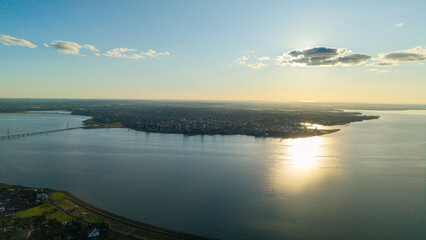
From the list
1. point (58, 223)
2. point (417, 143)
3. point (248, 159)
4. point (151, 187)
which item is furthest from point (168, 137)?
point (417, 143)

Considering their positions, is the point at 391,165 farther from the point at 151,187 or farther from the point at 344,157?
the point at 151,187

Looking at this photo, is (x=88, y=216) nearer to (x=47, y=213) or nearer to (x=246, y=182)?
(x=47, y=213)

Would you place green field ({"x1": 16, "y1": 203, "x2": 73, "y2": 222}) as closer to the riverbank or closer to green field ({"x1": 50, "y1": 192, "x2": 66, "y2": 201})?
the riverbank

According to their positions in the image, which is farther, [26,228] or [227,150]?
[227,150]

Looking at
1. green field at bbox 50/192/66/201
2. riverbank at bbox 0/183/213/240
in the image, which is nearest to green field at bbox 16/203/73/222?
riverbank at bbox 0/183/213/240

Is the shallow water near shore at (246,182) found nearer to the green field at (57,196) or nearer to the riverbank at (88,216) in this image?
the riverbank at (88,216)

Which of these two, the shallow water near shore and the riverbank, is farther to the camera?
the shallow water near shore

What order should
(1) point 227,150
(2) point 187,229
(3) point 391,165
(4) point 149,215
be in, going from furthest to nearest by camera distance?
(1) point 227,150 < (3) point 391,165 < (4) point 149,215 < (2) point 187,229

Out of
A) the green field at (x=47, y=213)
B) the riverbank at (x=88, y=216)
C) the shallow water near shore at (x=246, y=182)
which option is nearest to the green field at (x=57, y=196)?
the riverbank at (x=88, y=216)
